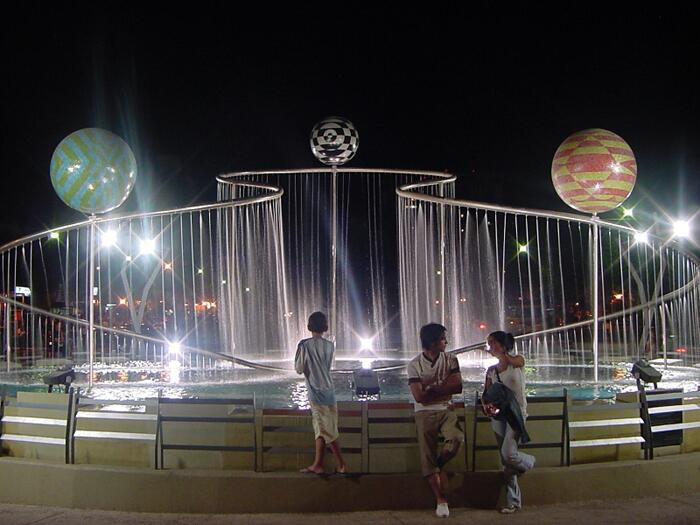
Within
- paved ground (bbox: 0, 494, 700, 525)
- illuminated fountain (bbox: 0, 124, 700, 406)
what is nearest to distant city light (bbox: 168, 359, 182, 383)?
illuminated fountain (bbox: 0, 124, 700, 406)

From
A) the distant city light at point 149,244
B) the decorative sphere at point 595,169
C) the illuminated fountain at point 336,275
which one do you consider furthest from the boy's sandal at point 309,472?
the distant city light at point 149,244

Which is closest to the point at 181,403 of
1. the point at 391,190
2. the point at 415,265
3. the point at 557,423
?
the point at 557,423

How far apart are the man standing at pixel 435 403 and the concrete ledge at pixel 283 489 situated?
0.34 metres

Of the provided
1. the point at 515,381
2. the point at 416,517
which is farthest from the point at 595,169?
the point at 416,517

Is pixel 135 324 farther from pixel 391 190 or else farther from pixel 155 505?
pixel 155 505

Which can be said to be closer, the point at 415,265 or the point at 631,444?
the point at 631,444

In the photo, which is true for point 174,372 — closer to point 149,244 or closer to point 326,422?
point 149,244

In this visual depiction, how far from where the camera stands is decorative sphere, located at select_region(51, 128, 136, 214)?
Result: 11695 mm

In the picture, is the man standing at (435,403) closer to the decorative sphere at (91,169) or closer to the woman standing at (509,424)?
the woman standing at (509,424)

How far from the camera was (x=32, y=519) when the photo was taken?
720cm

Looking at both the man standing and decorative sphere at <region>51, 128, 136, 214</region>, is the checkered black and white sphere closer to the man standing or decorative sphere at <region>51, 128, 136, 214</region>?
decorative sphere at <region>51, 128, 136, 214</region>

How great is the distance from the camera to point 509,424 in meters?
7.24

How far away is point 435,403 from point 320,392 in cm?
113

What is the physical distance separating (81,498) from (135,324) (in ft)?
59.6
